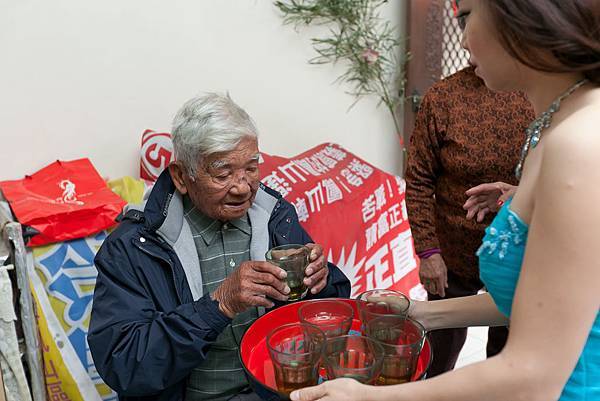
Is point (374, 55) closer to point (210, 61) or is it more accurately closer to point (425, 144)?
point (210, 61)

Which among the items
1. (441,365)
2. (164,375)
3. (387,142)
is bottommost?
(441,365)

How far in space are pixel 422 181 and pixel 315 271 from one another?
0.69 m

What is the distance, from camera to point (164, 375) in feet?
4.58

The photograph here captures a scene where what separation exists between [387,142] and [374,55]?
54 cm

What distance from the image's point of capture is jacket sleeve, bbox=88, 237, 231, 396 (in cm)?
138

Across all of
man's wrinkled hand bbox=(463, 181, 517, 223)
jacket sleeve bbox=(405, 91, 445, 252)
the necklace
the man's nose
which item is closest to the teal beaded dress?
the necklace

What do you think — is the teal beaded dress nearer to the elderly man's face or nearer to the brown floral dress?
the elderly man's face

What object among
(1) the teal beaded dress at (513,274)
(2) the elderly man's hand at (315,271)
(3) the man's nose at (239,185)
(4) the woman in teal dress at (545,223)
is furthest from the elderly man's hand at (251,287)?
(1) the teal beaded dress at (513,274)

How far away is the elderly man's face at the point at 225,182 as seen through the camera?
1552 millimetres

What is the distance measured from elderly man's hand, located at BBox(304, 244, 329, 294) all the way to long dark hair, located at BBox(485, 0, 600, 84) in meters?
0.85

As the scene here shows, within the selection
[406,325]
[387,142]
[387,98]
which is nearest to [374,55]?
[387,98]

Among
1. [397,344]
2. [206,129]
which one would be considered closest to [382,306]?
[397,344]

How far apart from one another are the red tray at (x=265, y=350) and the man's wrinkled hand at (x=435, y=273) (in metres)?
0.65

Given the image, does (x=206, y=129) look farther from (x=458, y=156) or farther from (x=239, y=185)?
(x=458, y=156)
